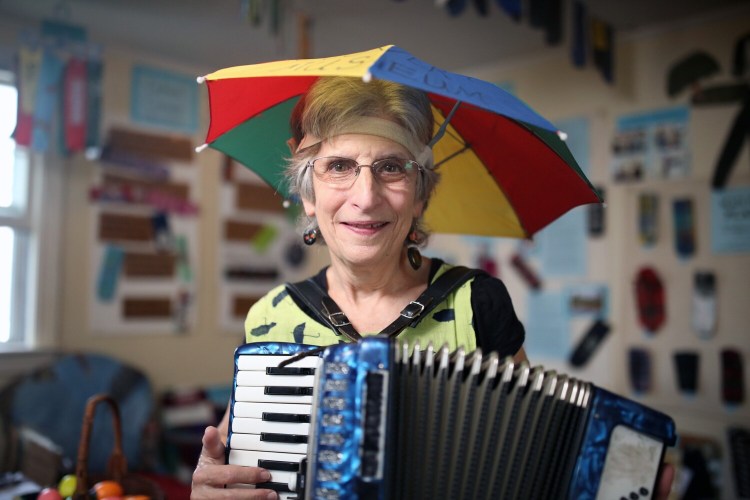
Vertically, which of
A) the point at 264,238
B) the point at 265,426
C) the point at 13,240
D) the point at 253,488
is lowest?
the point at 253,488

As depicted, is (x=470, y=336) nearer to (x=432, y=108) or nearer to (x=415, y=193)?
(x=415, y=193)

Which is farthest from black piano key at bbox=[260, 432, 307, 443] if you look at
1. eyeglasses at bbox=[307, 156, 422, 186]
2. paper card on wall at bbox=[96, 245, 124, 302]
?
paper card on wall at bbox=[96, 245, 124, 302]

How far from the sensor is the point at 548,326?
4.12m

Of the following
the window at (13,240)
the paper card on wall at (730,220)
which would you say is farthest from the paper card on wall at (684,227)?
the window at (13,240)

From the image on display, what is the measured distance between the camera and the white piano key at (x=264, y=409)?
115cm

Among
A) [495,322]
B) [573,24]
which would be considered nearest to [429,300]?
[495,322]

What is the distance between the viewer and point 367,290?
1457 millimetres

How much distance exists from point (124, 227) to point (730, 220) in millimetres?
3531

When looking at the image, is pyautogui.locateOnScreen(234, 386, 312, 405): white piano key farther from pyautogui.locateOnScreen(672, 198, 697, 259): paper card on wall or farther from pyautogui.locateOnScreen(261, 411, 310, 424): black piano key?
pyautogui.locateOnScreen(672, 198, 697, 259): paper card on wall

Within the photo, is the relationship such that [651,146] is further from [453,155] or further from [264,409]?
[264,409]

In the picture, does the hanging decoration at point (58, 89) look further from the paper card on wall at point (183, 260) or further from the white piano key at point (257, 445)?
the white piano key at point (257, 445)

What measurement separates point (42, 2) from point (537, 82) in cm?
300

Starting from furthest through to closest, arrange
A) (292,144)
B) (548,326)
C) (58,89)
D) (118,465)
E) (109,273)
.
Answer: (548,326) < (109,273) < (58,89) < (118,465) < (292,144)

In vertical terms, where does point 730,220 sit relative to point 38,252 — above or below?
above
